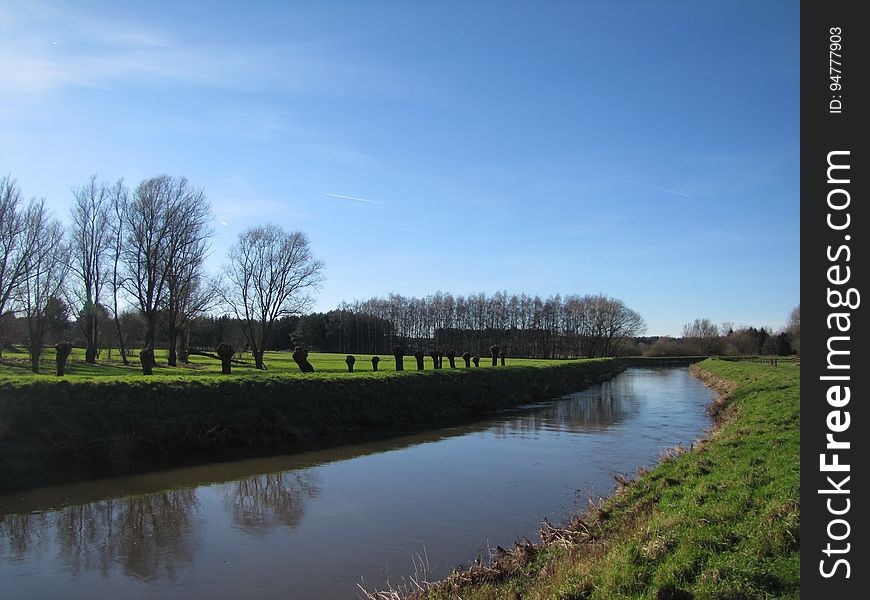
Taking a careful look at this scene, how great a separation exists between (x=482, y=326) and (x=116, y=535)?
9608 centimetres

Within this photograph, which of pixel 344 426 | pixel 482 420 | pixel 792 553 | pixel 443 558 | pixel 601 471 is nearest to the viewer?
pixel 792 553

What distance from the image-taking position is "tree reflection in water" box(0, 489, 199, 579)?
8289 millimetres

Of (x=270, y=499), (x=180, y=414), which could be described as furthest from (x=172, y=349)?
(x=270, y=499)

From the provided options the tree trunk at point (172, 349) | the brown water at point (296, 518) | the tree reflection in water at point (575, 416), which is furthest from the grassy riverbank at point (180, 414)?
the tree trunk at point (172, 349)

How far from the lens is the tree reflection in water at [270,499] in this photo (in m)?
10.5

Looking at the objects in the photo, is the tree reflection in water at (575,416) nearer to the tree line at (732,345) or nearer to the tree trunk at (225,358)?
the tree trunk at (225,358)

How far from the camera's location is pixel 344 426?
21625 mm

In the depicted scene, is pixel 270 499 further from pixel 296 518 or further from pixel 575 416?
pixel 575 416

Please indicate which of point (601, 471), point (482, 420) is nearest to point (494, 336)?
point (482, 420)

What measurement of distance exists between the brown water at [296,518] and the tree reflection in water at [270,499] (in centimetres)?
4

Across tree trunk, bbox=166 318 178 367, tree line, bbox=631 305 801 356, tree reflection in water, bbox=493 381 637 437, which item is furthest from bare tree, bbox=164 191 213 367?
tree line, bbox=631 305 801 356

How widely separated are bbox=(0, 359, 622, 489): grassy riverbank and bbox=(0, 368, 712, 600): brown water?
6.20 ft
